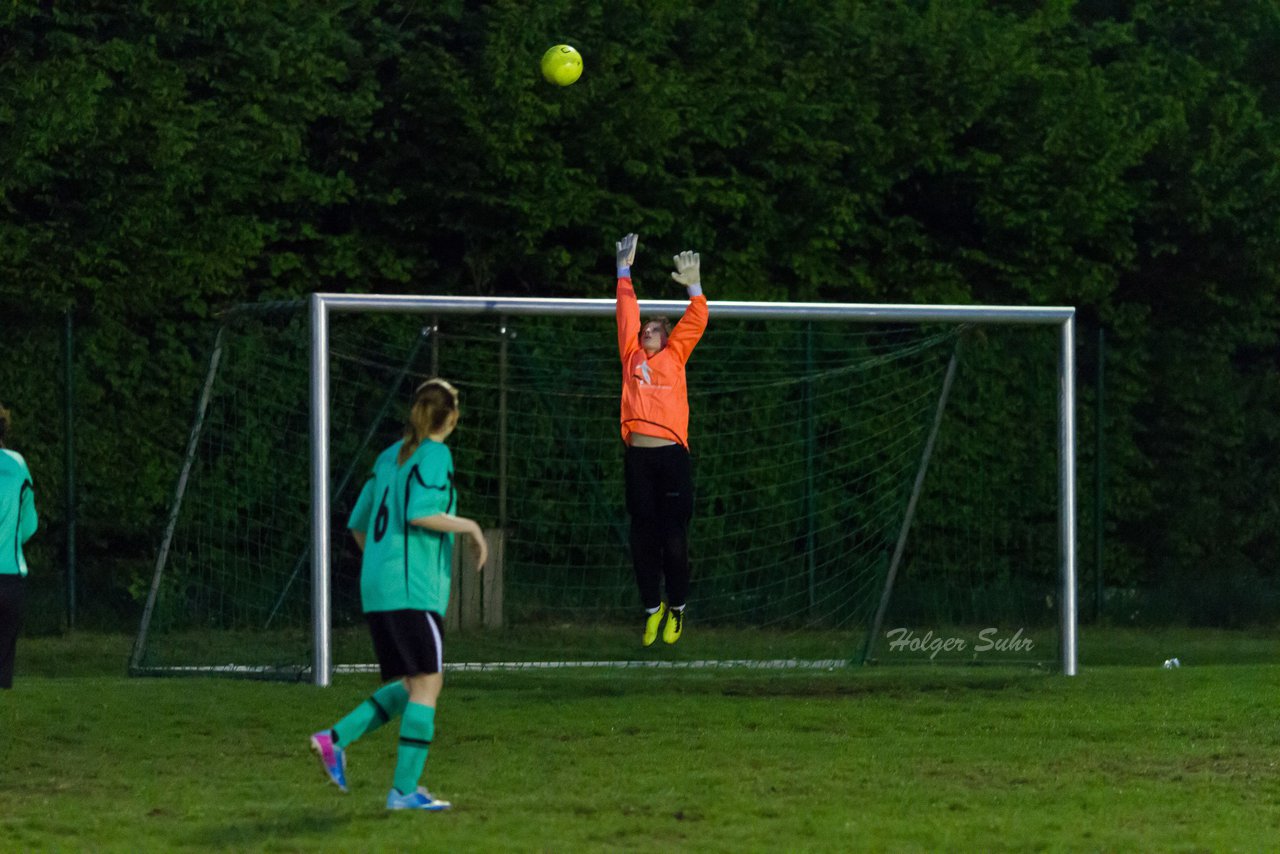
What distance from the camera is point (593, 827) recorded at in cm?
772

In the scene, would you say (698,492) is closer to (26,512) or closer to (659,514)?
(659,514)

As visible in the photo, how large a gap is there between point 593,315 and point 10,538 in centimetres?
398

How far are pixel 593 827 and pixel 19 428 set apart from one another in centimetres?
980

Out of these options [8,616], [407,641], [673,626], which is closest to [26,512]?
[8,616]

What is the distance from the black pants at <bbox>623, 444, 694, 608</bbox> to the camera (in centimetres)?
1137

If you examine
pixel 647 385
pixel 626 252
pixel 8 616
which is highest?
pixel 626 252

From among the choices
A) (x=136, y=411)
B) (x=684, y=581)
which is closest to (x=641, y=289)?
(x=136, y=411)

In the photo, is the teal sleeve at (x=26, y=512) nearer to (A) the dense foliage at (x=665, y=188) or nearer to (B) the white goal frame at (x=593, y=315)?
(B) the white goal frame at (x=593, y=315)

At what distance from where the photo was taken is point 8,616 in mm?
10461

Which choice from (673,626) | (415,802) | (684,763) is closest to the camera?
(415,802)

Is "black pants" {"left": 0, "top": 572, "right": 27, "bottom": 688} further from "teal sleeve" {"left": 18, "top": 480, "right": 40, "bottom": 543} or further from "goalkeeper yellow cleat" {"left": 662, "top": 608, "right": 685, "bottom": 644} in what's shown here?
"goalkeeper yellow cleat" {"left": 662, "top": 608, "right": 685, "bottom": 644}

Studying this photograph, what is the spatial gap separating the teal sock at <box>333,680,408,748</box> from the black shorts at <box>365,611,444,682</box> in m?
0.23

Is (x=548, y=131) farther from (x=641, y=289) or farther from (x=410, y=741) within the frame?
(x=410, y=741)

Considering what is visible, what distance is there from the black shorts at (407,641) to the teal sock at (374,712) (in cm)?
23
